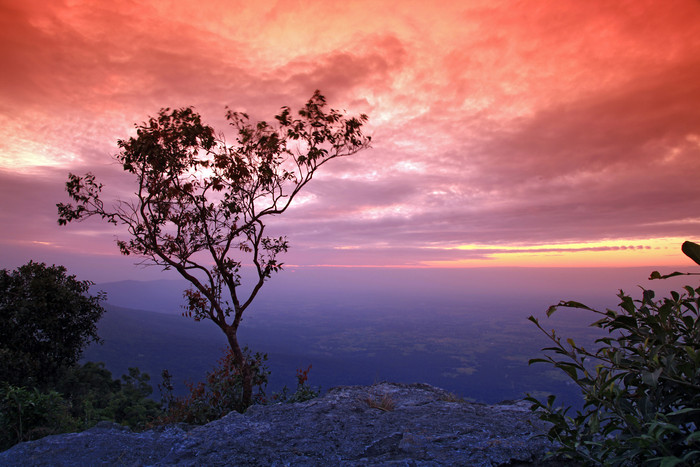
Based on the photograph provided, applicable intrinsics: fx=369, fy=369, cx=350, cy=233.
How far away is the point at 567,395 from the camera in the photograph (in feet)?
433

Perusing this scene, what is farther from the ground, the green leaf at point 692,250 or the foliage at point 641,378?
the green leaf at point 692,250

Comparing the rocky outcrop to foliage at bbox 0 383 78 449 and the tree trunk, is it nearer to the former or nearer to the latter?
foliage at bbox 0 383 78 449

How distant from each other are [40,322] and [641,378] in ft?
→ 71.0

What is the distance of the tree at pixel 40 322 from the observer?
15953mm

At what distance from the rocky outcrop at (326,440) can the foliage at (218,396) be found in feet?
10.1

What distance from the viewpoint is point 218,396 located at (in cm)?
1084

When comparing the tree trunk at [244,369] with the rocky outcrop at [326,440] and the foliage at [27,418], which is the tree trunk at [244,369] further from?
the rocky outcrop at [326,440]

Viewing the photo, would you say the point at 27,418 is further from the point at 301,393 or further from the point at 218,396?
the point at 301,393

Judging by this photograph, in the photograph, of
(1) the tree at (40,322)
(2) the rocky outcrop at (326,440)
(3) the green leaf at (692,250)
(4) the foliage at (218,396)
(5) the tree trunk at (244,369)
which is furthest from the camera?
(1) the tree at (40,322)

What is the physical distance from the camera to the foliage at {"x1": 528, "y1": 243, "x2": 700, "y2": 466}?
2035 millimetres

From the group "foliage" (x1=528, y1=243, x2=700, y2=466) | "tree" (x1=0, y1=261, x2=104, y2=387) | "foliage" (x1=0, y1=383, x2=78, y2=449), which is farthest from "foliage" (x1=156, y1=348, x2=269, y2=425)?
"foliage" (x1=528, y1=243, x2=700, y2=466)

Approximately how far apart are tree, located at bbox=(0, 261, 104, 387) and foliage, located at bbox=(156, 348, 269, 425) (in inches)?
321

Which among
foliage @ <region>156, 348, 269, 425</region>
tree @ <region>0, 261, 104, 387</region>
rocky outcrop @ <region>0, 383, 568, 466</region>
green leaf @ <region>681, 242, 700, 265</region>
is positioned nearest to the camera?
green leaf @ <region>681, 242, 700, 265</region>

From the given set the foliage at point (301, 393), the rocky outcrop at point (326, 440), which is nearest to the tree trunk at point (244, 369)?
the foliage at point (301, 393)
